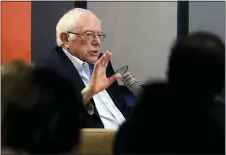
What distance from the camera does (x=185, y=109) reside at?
6.34ft

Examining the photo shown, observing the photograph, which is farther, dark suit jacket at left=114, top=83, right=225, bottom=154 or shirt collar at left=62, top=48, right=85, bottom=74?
shirt collar at left=62, top=48, right=85, bottom=74

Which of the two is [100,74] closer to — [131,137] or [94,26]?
[94,26]

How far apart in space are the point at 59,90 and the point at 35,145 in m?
0.20

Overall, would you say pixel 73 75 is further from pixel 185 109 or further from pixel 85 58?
pixel 185 109

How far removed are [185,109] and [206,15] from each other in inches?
89.0

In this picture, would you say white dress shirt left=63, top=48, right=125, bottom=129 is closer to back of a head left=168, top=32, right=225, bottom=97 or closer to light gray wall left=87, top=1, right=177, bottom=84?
light gray wall left=87, top=1, right=177, bottom=84

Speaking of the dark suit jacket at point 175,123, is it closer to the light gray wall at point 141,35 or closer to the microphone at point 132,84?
the microphone at point 132,84

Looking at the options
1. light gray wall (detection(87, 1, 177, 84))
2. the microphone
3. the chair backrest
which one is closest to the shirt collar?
the microphone

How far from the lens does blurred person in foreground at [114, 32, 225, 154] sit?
1932 mm

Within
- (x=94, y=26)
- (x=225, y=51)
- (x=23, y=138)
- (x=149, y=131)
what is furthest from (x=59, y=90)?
(x=94, y=26)

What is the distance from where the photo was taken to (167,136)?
195 cm

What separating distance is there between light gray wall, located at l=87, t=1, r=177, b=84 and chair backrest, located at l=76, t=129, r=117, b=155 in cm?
172

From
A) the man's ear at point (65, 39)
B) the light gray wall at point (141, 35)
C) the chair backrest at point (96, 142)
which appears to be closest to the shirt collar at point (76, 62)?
the man's ear at point (65, 39)

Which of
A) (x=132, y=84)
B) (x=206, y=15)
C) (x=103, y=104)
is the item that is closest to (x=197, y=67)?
(x=132, y=84)
